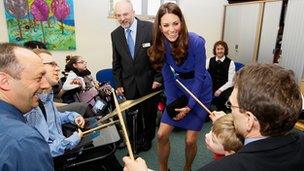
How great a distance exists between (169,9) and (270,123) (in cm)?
→ 129

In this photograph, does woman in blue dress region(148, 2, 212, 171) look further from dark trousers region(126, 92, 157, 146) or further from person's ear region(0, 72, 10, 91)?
person's ear region(0, 72, 10, 91)

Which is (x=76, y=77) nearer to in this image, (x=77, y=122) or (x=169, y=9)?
(x=77, y=122)

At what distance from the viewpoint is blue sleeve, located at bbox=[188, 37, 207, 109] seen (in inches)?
80.0

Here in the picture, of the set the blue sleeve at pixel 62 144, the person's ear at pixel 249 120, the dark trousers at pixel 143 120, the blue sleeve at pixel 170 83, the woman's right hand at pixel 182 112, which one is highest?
the person's ear at pixel 249 120

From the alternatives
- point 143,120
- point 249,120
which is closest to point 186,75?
point 143,120

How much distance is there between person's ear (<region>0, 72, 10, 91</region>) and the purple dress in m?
1.30

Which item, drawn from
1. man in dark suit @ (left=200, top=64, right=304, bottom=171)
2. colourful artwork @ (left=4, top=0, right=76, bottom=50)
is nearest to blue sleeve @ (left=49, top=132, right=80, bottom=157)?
man in dark suit @ (left=200, top=64, right=304, bottom=171)

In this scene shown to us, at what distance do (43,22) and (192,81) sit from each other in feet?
8.59

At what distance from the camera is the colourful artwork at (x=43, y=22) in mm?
3545

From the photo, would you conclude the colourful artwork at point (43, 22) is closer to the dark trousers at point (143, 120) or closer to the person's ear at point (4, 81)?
the dark trousers at point (143, 120)

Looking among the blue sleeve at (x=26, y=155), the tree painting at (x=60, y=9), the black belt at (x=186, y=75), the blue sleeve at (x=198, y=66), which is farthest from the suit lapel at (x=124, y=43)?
the blue sleeve at (x=26, y=155)

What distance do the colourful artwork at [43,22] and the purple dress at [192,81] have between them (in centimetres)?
227

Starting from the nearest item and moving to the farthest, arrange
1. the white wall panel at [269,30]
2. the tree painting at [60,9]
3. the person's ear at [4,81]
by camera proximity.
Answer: the person's ear at [4,81] → the tree painting at [60,9] → the white wall panel at [269,30]

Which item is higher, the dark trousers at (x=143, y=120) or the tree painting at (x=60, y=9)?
the tree painting at (x=60, y=9)
